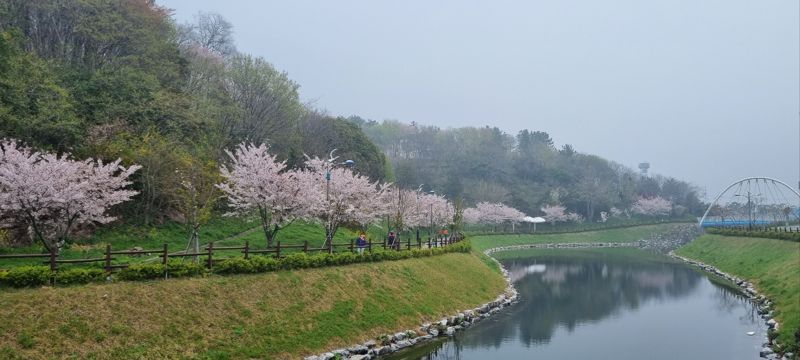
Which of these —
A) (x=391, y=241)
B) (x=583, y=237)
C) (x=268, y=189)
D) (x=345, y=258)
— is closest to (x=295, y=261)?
(x=345, y=258)

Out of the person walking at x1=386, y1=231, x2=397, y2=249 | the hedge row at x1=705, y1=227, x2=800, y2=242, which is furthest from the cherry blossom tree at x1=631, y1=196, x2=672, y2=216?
the person walking at x1=386, y1=231, x2=397, y2=249

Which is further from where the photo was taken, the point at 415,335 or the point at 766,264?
the point at 766,264

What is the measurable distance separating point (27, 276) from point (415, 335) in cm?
1595

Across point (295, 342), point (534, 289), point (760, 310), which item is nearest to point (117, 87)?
point (295, 342)

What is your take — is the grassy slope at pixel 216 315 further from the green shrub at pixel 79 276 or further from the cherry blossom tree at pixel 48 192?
the cherry blossom tree at pixel 48 192

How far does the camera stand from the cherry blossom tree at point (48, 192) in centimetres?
2328

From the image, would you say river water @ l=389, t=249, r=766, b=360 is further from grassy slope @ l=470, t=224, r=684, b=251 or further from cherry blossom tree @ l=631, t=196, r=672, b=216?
cherry blossom tree @ l=631, t=196, r=672, b=216

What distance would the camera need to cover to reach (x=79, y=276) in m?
19.2

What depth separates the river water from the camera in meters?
26.1

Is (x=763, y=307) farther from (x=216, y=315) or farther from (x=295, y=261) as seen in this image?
(x=216, y=315)

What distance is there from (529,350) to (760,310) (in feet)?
58.4

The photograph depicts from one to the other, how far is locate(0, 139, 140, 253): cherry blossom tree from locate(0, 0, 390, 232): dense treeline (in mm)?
4236

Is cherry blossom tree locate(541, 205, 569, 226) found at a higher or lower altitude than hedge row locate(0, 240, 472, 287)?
higher

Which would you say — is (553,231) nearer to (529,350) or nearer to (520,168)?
A: (520,168)
